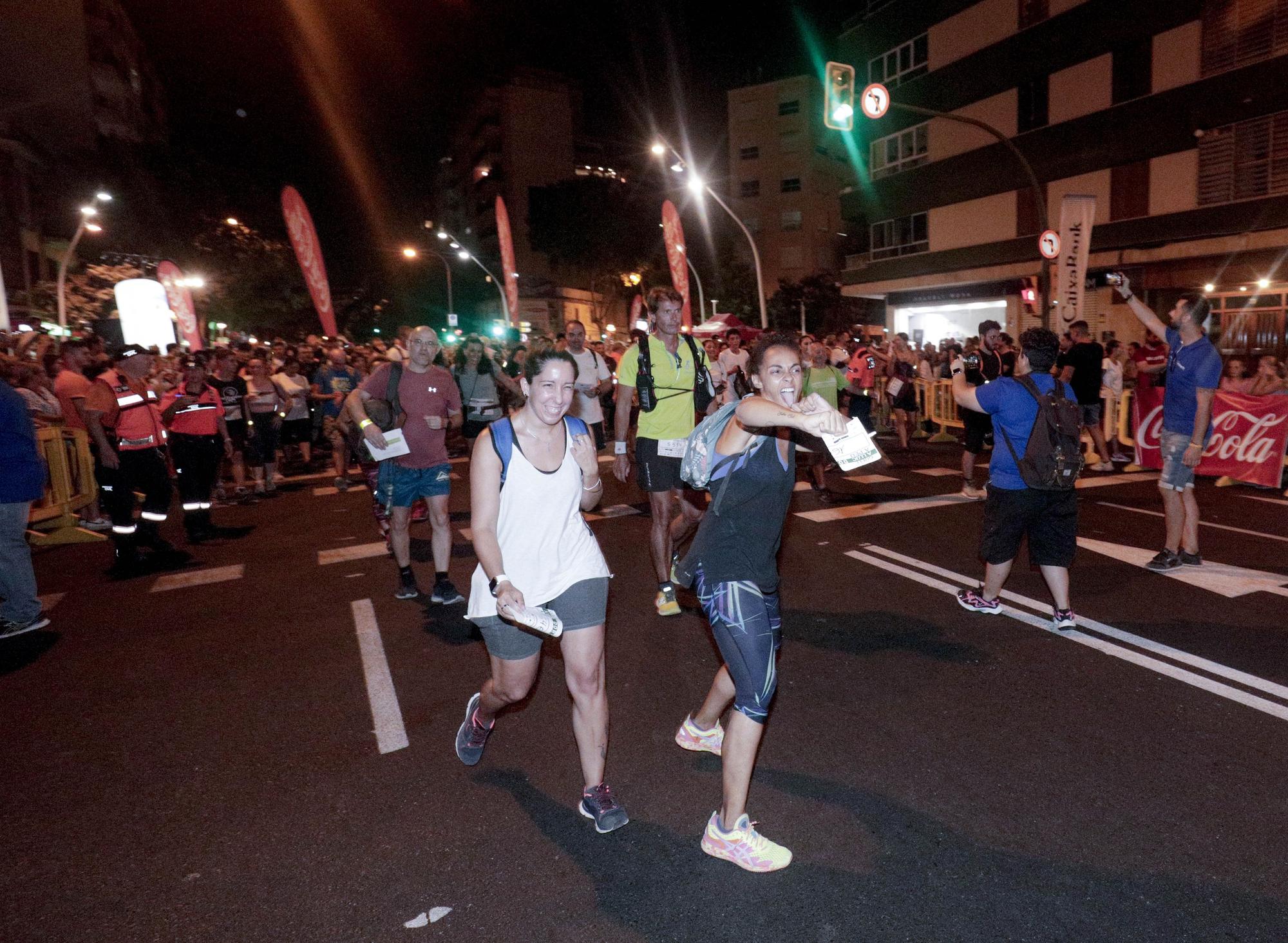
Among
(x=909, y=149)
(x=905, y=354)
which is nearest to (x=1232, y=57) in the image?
(x=909, y=149)

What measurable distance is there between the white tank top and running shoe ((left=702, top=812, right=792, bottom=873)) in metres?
1.06

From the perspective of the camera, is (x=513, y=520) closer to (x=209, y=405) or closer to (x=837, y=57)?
(x=209, y=405)

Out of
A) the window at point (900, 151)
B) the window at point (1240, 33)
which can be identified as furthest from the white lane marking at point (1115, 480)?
the window at point (900, 151)

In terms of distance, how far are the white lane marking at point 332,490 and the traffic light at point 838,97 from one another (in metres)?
9.81

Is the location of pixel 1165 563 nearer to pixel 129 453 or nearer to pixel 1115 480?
pixel 1115 480

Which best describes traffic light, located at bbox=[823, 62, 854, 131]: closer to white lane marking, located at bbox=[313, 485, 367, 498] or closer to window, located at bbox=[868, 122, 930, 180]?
white lane marking, located at bbox=[313, 485, 367, 498]

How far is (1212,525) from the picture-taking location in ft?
26.4

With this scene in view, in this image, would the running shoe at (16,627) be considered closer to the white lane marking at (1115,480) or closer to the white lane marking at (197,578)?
the white lane marking at (197,578)

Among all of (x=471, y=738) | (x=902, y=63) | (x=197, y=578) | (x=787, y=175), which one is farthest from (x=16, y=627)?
(x=787, y=175)

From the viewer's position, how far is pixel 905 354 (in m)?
15.1

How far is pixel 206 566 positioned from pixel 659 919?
6.86m

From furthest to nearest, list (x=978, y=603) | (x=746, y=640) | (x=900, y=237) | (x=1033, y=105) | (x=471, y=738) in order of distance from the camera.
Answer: (x=900, y=237)
(x=1033, y=105)
(x=978, y=603)
(x=471, y=738)
(x=746, y=640)

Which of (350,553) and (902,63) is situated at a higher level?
(902,63)

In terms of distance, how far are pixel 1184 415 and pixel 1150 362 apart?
705 cm
